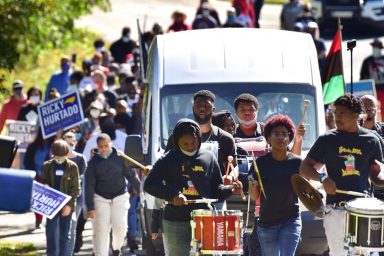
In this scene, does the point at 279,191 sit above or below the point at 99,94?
below

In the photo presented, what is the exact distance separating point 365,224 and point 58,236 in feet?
18.3

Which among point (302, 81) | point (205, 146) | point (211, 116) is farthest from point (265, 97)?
point (205, 146)

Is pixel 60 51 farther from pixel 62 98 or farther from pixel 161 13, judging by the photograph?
pixel 62 98

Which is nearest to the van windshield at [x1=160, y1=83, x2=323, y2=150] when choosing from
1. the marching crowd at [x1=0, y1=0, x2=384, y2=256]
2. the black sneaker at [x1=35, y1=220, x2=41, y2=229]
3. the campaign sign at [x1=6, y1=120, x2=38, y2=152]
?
the marching crowd at [x1=0, y1=0, x2=384, y2=256]

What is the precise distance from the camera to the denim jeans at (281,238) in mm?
12461

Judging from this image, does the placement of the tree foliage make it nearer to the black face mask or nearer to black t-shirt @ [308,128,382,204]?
the black face mask

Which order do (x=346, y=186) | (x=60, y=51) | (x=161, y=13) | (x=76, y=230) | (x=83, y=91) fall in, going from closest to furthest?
1. (x=346, y=186)
2. (x=76, y=230)
3. (x=83, y=91)
4. (x=60, y=51)
5. (x=161, y=13)

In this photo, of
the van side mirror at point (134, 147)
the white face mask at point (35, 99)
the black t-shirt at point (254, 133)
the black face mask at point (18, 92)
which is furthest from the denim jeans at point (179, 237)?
the black face mask at point (18, 92)

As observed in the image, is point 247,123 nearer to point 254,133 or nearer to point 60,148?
point 254,133

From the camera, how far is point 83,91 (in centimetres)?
2323

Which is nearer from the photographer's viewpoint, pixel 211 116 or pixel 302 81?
pixel 211 116

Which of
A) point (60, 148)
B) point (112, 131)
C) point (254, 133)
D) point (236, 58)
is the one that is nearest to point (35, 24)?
point (112, 131)

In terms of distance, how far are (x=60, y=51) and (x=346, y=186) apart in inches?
919

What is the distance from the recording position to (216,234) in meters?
11.8
